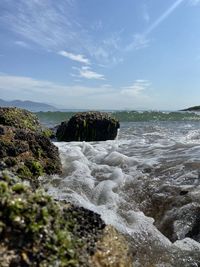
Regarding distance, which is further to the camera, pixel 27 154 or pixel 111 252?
pixel 27 154

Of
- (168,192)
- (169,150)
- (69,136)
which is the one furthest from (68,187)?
(69,136)

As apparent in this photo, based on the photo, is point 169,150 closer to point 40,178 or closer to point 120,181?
point 120,181

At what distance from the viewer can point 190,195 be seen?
7.55 m

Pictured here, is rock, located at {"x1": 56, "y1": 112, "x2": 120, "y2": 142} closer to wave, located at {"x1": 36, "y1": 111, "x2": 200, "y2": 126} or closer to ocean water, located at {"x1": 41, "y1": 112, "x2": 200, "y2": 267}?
ocean water, located at {"x1": 41, "y1": 112, "x2": 200, "y2": 267}

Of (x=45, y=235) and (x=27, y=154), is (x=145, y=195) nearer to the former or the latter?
(x=27, y=154)

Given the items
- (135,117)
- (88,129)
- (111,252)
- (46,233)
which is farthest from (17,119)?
(135,117)

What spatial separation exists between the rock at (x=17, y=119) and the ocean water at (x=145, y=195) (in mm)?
2640

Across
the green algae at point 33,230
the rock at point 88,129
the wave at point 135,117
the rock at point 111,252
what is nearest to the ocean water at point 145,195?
the rock at point 111,252

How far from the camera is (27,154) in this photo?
8781mm

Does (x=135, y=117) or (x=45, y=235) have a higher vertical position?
(x=45, y=235)

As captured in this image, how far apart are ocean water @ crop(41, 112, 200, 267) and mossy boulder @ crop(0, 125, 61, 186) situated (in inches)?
13.4

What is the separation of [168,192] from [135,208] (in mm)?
1137

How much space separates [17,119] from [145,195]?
24.9 ft

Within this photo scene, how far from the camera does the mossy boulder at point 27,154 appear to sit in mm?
8273
